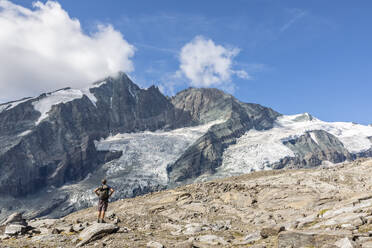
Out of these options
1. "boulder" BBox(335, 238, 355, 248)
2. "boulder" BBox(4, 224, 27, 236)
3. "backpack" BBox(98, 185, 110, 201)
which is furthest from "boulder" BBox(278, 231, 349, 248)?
"boulder" BBox(4, 224, 27, 236)

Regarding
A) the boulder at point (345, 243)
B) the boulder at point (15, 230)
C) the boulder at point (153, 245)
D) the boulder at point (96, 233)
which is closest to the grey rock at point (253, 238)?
the boulder at point (153, 245)

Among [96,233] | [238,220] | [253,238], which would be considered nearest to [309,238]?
[253,238]

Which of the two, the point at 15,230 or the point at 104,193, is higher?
the point at 104,193

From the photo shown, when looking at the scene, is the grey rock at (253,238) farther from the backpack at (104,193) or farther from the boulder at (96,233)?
the backpack at (104,193)

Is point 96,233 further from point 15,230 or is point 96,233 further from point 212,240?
point 15,230

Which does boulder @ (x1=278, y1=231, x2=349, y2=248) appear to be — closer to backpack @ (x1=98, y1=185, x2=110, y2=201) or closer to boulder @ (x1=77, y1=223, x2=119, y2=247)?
boulder @ (x1=77, y1=223, x2=119, y2=247)

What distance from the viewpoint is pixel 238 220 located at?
A: 3631 cm

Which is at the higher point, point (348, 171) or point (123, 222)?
point (348, 171)

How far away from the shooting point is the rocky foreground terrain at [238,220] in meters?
17.8

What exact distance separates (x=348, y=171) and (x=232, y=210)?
2174 cm

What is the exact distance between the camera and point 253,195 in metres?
47.1

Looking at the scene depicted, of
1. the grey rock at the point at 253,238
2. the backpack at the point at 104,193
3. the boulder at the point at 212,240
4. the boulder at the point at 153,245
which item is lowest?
the boulder at the point at 212,240

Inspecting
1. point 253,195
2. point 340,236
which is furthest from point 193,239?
point 253,195

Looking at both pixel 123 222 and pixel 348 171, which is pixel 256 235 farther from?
pixel 348 171
